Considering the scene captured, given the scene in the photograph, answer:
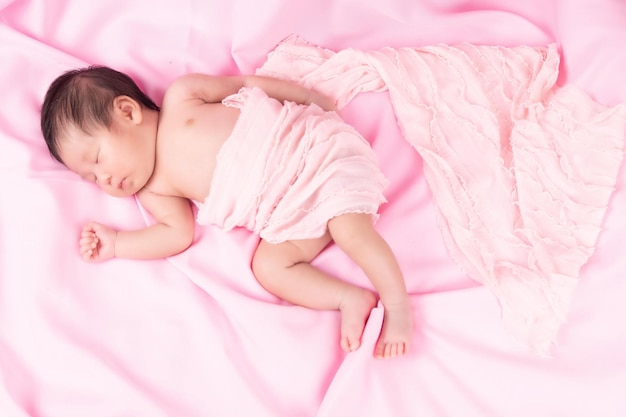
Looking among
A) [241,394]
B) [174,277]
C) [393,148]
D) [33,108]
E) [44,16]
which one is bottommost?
[241,394]

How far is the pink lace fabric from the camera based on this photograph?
1.34 metres

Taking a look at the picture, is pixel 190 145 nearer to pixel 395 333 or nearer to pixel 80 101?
pixel 80 101

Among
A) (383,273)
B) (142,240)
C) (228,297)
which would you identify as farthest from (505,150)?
(142,240)

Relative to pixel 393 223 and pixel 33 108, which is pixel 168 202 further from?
pixel 393 223

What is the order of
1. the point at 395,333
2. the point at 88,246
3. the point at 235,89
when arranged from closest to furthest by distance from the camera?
the point at 395,333, the point at 88,246, the point at 235,89

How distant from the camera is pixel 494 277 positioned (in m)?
1.34

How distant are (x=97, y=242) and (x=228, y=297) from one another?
11.7 inches

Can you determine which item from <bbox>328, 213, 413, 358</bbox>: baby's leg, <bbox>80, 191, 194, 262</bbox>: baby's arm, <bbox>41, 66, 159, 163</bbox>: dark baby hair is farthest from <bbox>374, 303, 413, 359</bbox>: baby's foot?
<bbox>41, 66, 159, 163</bbox>: dark baby hair

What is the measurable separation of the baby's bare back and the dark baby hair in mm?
103

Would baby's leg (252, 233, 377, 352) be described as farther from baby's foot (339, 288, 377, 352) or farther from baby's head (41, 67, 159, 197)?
baby's head (41, 67, 159, 197)

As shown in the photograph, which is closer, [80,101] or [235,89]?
[80,101]

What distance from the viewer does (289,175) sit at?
1.37 meters

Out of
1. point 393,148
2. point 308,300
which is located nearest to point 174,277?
point 308,300

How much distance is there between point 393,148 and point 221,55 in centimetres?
47
